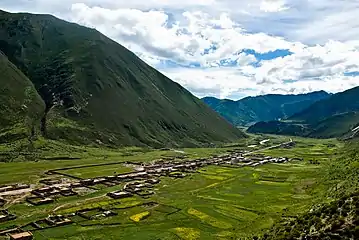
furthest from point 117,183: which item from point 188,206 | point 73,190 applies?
point 188,206

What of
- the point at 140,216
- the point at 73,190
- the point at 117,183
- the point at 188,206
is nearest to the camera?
the point at 140,216

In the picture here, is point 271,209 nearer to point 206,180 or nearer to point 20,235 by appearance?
point 206,180

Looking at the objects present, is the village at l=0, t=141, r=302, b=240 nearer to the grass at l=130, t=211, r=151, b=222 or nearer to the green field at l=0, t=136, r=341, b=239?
the green field at l=0, t=136, r=341, b=239

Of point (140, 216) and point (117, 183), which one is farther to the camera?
point (117, 183)

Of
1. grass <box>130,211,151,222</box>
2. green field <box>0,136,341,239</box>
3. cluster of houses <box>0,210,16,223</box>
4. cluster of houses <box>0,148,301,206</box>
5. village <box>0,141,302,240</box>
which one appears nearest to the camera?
A: green field <box>0,136,341,239</box>

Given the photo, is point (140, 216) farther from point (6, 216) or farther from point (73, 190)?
point (73, 190)

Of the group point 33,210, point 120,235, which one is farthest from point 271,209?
point 33,210

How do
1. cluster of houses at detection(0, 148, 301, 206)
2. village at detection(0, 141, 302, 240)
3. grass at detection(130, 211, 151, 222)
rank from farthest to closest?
cluster of houses at detection(0, 148, 301, 206), grass at detection(130, 211, 151, 222), village at detection(0, 141, 302, 240)

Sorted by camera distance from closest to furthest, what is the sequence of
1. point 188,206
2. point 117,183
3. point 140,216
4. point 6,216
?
point 6,216
point 140,216
point 188,206
point 117,183

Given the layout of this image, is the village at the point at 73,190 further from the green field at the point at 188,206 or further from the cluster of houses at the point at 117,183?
the green field at the point at 188,206

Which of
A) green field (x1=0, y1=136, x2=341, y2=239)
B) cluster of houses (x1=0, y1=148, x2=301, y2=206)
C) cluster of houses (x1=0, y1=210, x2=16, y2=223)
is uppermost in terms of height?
cluster of houses (x1=0, y1=148, x2=301, y2=206)

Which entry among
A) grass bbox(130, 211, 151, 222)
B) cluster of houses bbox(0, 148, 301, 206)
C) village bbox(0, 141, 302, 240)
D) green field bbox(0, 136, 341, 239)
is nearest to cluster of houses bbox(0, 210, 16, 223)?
village bbox(0, 141, 302, 240)
